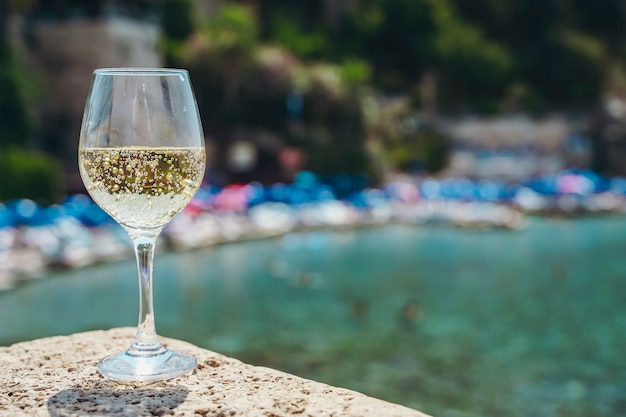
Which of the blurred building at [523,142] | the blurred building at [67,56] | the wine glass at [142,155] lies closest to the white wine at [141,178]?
the wine glass at [142,155]

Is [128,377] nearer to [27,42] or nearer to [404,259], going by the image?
[404,259]

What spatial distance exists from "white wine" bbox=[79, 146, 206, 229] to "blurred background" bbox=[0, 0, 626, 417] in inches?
292

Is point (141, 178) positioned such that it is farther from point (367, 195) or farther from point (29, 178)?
point (367, 195)

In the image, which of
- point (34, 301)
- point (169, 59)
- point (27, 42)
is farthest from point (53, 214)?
point (169, 59)

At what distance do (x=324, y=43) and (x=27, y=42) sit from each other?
16.4m

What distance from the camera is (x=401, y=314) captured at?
14164 millimetres

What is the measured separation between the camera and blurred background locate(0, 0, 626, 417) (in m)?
12.0

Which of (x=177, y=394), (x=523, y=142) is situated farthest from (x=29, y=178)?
(x=523, y=142)

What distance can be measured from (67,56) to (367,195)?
481 inches

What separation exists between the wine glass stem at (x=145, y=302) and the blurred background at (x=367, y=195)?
7.30m

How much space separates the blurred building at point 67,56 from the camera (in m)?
28.4

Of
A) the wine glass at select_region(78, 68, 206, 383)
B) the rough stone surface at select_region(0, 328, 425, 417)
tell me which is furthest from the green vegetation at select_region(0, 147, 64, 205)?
the wine glass at select_region(78, 68, 206, 383)

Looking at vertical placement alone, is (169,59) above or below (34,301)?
above

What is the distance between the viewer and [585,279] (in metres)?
18.0
